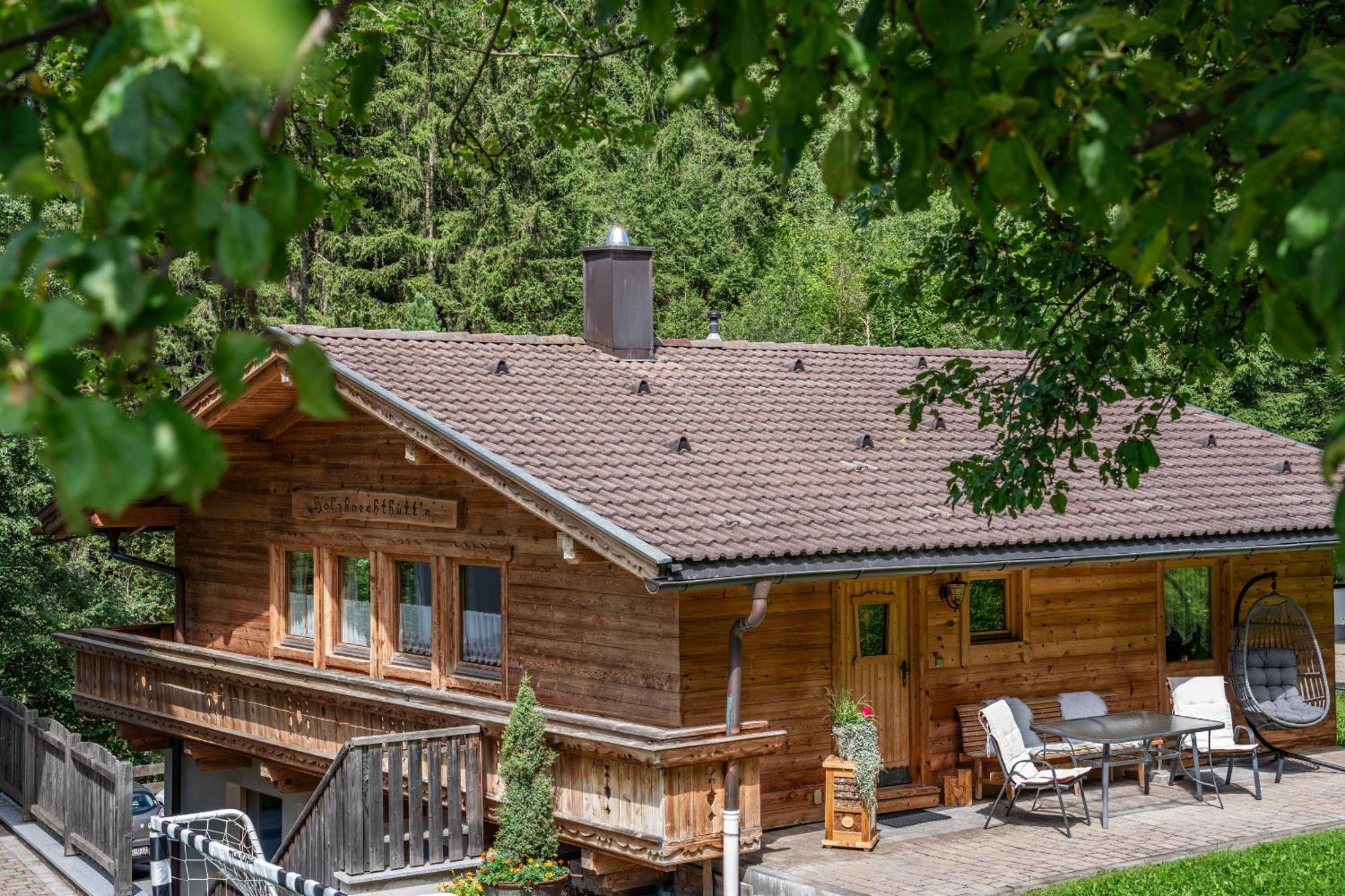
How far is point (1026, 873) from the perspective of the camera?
10.6 metres

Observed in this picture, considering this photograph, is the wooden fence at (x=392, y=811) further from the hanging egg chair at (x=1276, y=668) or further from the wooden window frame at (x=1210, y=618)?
the hanging egg chair at (x=1276, y=668)

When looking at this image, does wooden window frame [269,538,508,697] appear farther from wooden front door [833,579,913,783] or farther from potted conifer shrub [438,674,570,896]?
wooden front door [833,579,913,783]

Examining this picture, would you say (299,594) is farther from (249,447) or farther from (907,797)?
(907,797)

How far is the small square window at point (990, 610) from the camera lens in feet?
45.1

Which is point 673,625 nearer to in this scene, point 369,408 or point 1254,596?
point 369,408

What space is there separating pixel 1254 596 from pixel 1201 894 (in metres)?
6.23

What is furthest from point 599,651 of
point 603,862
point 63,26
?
point 63,26

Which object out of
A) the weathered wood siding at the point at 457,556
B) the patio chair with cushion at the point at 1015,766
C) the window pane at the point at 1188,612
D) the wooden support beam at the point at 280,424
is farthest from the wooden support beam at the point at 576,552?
the window pane at the point at 1188,612

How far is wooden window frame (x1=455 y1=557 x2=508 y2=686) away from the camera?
42.8 ft

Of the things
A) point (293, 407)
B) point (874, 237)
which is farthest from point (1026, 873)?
point (874, 237)

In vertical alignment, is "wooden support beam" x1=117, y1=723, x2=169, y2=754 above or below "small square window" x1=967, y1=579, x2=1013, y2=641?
below

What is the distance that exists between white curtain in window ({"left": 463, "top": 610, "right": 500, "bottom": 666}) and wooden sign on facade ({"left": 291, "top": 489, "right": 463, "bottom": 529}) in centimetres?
85

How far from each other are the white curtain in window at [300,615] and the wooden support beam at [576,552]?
522cm

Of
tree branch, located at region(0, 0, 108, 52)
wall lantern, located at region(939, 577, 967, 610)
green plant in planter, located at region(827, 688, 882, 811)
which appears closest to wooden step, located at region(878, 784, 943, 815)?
green plant in planter, located at region(827, 688, 882, 811)
